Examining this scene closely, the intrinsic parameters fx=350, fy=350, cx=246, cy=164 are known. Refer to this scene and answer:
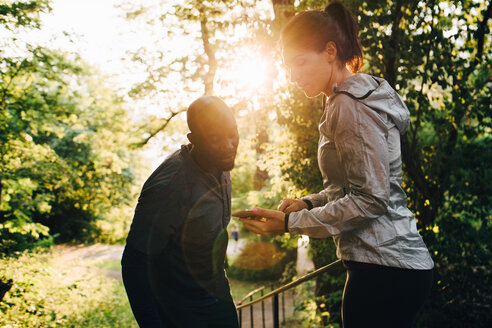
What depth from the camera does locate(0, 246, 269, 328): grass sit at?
303 inches

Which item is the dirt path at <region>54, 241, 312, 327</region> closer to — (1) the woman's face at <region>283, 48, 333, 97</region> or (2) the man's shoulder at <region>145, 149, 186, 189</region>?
(2) the man's shoulder at <region>145, 149, 186, 189</region>

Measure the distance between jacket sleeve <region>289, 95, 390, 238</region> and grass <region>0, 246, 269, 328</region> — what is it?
7405 millimetres

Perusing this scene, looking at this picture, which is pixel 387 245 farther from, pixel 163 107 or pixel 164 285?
pixel 163 107

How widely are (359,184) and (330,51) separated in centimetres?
60

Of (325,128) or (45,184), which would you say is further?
(45,184)

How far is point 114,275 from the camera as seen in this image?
18.9 m

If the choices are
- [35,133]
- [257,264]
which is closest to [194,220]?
[35,133]

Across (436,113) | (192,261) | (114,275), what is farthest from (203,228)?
(114,275)

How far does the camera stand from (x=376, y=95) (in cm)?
139

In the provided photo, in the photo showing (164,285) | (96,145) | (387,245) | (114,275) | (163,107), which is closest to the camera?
(387,245)

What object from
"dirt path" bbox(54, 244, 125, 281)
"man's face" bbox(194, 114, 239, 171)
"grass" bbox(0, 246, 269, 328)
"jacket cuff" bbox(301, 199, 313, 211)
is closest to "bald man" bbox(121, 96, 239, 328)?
"man's face" bbox(194, 114, 239, 171)

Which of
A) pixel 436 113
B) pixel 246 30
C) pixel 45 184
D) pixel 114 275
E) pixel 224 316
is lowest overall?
pixel 114 275

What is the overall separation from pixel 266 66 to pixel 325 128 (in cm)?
425

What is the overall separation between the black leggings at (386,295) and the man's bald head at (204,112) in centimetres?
104
